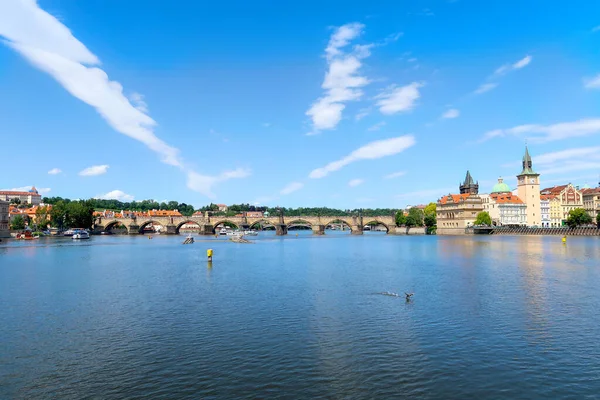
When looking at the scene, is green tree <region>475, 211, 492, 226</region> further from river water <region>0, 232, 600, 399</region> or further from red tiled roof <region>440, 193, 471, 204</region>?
river water <region>0, 232, 600, 399</region>

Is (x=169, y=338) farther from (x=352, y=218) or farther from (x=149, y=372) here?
(x=352, y=218)

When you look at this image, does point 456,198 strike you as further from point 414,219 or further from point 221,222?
point 221,222

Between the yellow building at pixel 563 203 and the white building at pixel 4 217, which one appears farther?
the yellow building at pixel 563 203

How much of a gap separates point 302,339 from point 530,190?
157m

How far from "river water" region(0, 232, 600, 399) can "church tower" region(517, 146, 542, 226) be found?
5151 inches

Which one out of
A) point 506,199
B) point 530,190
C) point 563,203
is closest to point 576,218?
point 530,190

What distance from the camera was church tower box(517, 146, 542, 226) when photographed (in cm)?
15325

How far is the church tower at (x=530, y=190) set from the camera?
153250 millimetres

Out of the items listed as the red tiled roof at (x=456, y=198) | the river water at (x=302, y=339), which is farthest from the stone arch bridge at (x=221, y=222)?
the river water at (x=302, y=339)

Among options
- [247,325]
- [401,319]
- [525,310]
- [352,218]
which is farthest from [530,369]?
[352,218]

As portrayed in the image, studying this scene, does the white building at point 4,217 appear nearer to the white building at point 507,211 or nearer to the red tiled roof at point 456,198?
the red tiled roof at point 456,198

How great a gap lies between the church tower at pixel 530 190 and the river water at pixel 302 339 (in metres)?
131

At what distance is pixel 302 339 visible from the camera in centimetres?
1834

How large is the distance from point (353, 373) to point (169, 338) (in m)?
8.22
